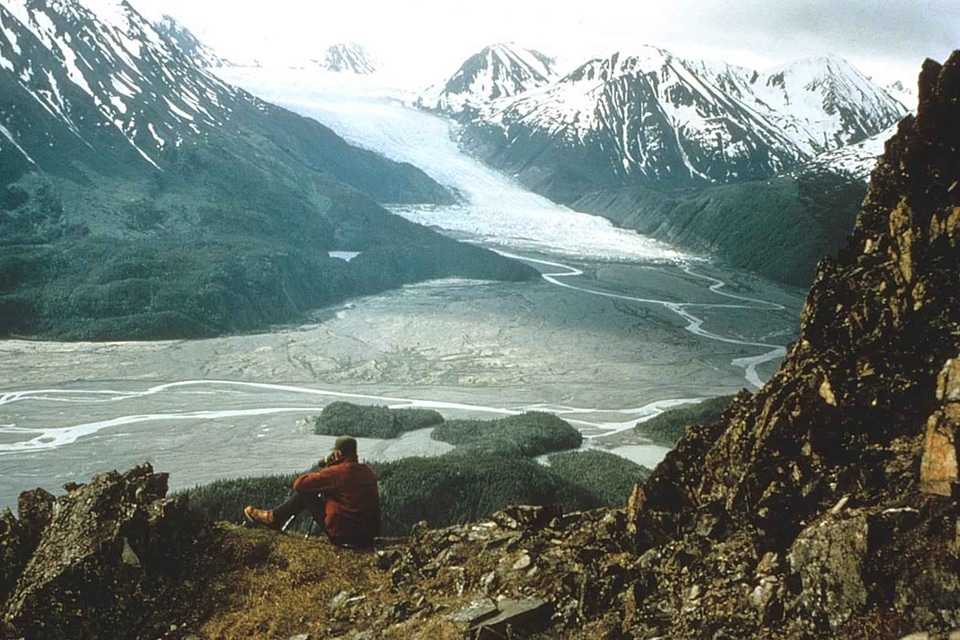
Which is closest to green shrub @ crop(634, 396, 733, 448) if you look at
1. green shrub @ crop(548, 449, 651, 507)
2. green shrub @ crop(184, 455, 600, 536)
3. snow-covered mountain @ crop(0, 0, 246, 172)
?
green shrub @ crop(548, 449, 651, 507)

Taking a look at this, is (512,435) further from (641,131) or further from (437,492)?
(641,131)

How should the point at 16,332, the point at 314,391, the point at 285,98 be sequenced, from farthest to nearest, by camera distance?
the point at 285,98 < the point at 16,332 < the point at 314,391

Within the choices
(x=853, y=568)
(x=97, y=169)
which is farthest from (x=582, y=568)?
(x=97, y=169)

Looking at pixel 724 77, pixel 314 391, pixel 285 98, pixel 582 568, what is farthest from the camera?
pixel 724 77

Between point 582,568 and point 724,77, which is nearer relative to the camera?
point 582,568

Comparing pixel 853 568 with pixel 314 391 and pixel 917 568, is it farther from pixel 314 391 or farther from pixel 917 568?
pixel 314 391

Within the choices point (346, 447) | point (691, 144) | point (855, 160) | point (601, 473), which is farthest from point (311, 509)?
point (691, 144)
